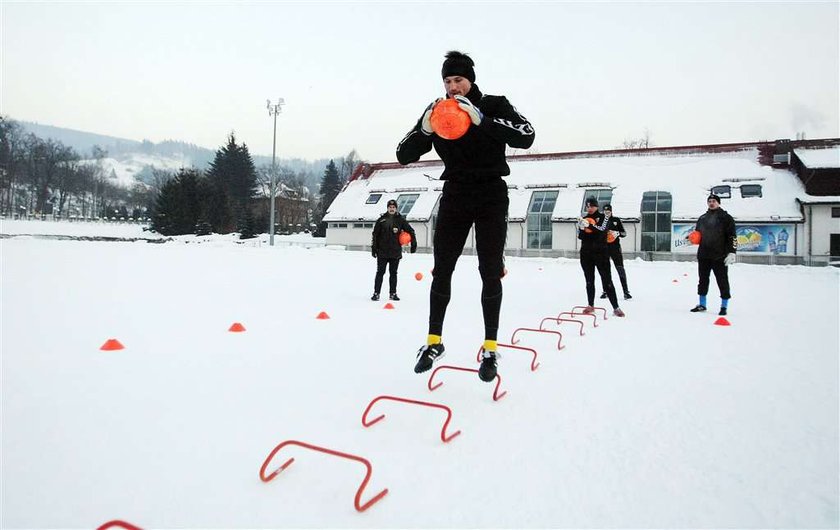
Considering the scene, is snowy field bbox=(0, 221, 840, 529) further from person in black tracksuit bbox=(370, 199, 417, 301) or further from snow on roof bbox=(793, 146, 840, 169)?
snow on roof bbox=(793, 146, 840, 169)

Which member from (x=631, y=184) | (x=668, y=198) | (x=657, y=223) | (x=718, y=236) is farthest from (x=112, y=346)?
(x=631, y=184)

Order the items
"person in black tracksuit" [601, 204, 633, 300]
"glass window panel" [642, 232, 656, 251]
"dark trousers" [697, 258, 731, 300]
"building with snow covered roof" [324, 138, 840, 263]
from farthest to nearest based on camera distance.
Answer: "glass window panel" [642, 232, 656, 251]
"building with snow covered roof" [324, 138, 840, 263]
"person in black tracksuit" [601, 204, 633, 300]
"dark trousers" [697, 258, 731, 300]

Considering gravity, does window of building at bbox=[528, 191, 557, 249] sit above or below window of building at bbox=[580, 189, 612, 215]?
below

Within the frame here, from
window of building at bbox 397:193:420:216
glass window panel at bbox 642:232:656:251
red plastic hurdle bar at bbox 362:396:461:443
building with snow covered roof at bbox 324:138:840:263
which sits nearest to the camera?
red plastic hurdle bar at bbox 362:396:461:443

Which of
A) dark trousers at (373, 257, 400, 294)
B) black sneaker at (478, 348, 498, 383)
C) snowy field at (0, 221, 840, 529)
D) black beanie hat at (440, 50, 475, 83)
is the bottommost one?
snowy field at (0, 221, 840, 529)

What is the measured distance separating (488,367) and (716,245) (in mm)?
7676

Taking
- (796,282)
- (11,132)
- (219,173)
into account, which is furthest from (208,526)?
(11,132)

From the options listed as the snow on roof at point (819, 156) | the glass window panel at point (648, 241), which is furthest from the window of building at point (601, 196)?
the snow on roof at point (819, 156)

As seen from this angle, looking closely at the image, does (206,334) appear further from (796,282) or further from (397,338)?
(796,282)

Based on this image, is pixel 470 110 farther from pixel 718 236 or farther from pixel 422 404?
pixel 718 236

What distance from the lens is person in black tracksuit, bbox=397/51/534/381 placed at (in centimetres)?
385

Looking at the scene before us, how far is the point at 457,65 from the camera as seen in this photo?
3.90m

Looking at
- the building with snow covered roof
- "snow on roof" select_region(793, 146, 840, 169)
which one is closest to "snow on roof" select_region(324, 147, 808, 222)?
the building with snow covered roof

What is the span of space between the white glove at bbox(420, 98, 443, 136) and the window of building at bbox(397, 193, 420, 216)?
3410 cm
